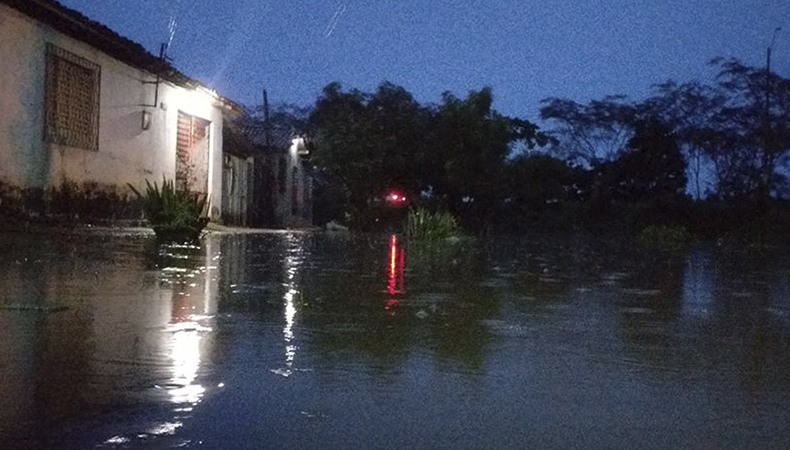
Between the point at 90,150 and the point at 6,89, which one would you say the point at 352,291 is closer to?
the point at 6,89

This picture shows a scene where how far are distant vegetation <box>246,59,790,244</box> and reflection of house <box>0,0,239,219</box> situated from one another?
51.4 feet

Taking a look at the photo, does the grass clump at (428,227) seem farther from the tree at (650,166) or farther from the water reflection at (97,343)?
the tree at (650,166)

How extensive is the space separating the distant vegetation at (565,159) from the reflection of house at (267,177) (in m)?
1.35

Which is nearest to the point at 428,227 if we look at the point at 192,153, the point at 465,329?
the point at 192,153

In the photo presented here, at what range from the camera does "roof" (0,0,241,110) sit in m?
12.6

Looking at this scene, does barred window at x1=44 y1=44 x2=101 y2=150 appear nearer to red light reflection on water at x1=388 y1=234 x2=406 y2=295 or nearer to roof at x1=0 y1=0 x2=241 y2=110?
roof at x1=0 y1=0 x2=241 y2=110

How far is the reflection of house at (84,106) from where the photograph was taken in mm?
12477

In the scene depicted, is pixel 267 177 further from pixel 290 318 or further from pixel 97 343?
pixel 97 343

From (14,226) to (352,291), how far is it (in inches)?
252

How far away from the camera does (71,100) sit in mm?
14352

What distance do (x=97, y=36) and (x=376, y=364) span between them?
480 inches

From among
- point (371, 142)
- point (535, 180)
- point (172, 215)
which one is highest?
point (371, 142)

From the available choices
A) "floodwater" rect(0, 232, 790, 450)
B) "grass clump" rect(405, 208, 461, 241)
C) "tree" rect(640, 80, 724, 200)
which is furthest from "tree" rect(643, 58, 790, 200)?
"floodwater" rect(0, 232, 790, 450)

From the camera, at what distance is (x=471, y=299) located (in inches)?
244
